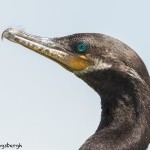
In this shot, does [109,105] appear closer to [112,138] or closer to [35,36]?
[112,138]

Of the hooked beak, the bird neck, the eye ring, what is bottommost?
the bird neck

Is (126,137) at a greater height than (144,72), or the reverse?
(144,72)

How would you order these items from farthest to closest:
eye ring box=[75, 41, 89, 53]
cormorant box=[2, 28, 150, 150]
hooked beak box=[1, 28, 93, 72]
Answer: hooked beak box=[1, 28, 93, 72], eye ring box=[75, 41, 89, 53], cormorant box=[2, 28, 150, 150]

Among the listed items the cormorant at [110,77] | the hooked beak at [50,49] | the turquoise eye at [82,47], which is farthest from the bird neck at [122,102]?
the turquoise eye at [82,47]

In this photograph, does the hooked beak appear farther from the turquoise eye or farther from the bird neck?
the bird neck

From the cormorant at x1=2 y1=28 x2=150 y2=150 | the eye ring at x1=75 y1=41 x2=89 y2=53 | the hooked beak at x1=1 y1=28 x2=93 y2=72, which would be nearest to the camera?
the cormorant at x1=2 y1=28 x2=150 y2=150

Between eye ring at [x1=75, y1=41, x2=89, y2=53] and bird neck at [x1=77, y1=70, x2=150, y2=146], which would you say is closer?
bird neck at [x1=77, y1=70, x2=150, y2=146]

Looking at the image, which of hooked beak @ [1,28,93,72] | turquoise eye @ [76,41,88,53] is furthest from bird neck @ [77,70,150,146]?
turquoise eye @ [76,41,88,53]

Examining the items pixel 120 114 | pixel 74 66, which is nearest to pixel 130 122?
pixel 120 114

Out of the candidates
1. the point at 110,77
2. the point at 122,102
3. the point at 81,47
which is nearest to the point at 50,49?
the point at 81,47
